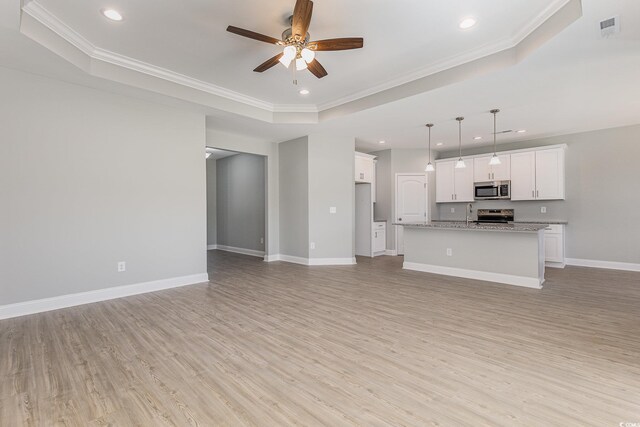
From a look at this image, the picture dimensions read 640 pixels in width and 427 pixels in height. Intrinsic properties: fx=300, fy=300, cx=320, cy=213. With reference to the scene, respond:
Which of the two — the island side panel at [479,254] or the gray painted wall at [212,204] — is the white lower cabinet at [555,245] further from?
the gray painted wall at [212,204]

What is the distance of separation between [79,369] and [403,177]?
7189mm

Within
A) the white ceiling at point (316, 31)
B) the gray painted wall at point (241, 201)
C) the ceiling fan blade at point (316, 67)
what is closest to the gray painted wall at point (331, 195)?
the gray painted wall at point (241, 201)

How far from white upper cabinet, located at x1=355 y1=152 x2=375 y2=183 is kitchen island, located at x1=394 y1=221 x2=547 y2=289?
1.83 metres

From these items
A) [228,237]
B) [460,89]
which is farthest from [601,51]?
[228,237]

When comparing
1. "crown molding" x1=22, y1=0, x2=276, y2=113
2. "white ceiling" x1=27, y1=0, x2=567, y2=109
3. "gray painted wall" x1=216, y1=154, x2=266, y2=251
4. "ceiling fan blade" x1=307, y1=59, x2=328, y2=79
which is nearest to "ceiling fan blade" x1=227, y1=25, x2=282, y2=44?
"white ceiling" x1=27, y1=0, x2=567, y2=109

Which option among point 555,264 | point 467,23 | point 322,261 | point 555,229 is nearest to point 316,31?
point 467,23

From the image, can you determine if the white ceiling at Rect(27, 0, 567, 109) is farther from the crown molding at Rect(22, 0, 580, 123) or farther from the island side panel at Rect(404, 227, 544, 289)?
the island side panel at Rect(404, 227, 544, 289)

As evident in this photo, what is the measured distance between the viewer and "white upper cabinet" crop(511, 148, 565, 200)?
6.19 meters

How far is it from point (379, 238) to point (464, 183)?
2.48 metres

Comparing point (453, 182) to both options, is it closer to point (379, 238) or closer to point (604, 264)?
point (379, 238)

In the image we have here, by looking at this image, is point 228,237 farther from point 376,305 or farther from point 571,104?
point 571,104

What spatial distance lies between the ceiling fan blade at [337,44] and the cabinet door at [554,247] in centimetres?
584

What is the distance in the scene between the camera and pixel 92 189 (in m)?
3.82

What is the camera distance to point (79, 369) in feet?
7.22
